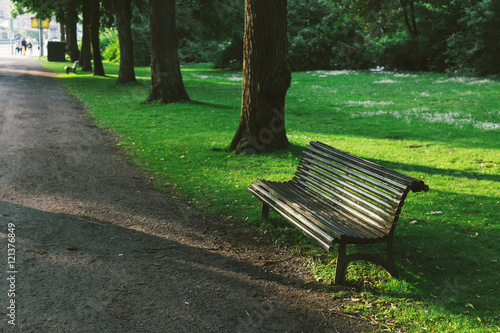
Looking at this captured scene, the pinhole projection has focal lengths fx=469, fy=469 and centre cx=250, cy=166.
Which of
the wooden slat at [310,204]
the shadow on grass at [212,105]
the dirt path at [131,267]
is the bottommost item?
the dirt path at [131,267]

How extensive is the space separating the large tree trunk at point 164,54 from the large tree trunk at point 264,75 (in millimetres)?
8674

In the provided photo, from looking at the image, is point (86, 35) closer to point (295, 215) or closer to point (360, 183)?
point (295, 215)

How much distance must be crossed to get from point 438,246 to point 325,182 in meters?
1.46

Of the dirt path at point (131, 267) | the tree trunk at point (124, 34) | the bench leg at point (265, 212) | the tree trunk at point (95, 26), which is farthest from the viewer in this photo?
→ the tree trunk at point (95, 26)

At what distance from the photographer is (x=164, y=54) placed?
1727 centimetres

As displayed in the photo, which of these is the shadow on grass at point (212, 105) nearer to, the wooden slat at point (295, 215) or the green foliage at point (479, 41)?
the wooden slat at point (295, 215)

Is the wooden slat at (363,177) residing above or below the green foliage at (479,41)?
below

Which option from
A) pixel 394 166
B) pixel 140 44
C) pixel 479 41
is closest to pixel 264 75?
pixel 394 166

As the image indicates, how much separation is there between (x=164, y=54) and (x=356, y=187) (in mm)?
13718

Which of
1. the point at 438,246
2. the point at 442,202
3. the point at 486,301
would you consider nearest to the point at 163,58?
the point at 442,202

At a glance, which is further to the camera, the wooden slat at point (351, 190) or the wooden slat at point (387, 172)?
the wooden slat at point (351, 190)

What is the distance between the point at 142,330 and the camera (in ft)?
12.0

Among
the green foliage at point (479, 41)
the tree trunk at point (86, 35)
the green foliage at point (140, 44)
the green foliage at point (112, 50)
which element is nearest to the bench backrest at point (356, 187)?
the green foliage at point (479, 41)

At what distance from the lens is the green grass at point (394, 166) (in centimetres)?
428
